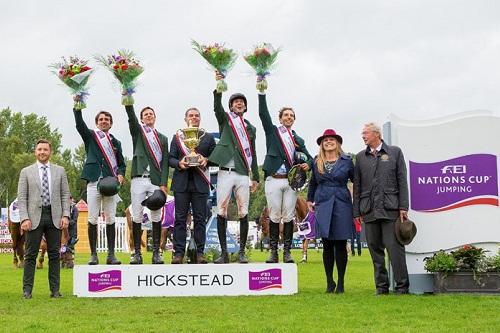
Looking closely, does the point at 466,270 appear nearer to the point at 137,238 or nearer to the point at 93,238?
the point at 137,238

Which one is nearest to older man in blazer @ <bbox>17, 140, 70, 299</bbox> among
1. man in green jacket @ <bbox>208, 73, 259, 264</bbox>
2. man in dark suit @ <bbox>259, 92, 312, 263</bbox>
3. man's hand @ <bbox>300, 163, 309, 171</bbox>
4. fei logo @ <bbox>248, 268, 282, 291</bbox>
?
man in green jacket @ <bbox>208, 73, 259, 264</bbox>

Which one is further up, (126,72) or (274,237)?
(126,72)

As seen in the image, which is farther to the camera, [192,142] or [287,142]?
[287,142]

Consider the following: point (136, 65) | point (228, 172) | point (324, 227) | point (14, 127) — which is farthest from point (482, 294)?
point (14, 127)

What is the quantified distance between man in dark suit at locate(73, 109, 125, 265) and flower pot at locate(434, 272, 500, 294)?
411 centimetres

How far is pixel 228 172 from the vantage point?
9.80m

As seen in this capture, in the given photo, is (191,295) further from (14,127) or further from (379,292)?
(14,127)

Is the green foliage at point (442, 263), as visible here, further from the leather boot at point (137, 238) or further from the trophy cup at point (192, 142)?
the leather boot at point (137, 238)

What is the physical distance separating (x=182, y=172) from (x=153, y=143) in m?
0.56

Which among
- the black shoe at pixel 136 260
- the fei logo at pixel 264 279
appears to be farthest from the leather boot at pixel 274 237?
the black shoe at pixel 136 260

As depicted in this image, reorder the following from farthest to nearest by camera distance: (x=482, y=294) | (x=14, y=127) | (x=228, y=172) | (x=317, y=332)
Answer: (x=14, y=127), (x=228, y=172), (x=482, y=294), (x=317, y=332)

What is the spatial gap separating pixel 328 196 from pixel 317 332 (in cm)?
353

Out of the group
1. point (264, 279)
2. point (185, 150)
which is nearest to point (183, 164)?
point (185, 150)

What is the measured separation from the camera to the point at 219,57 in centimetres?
953
